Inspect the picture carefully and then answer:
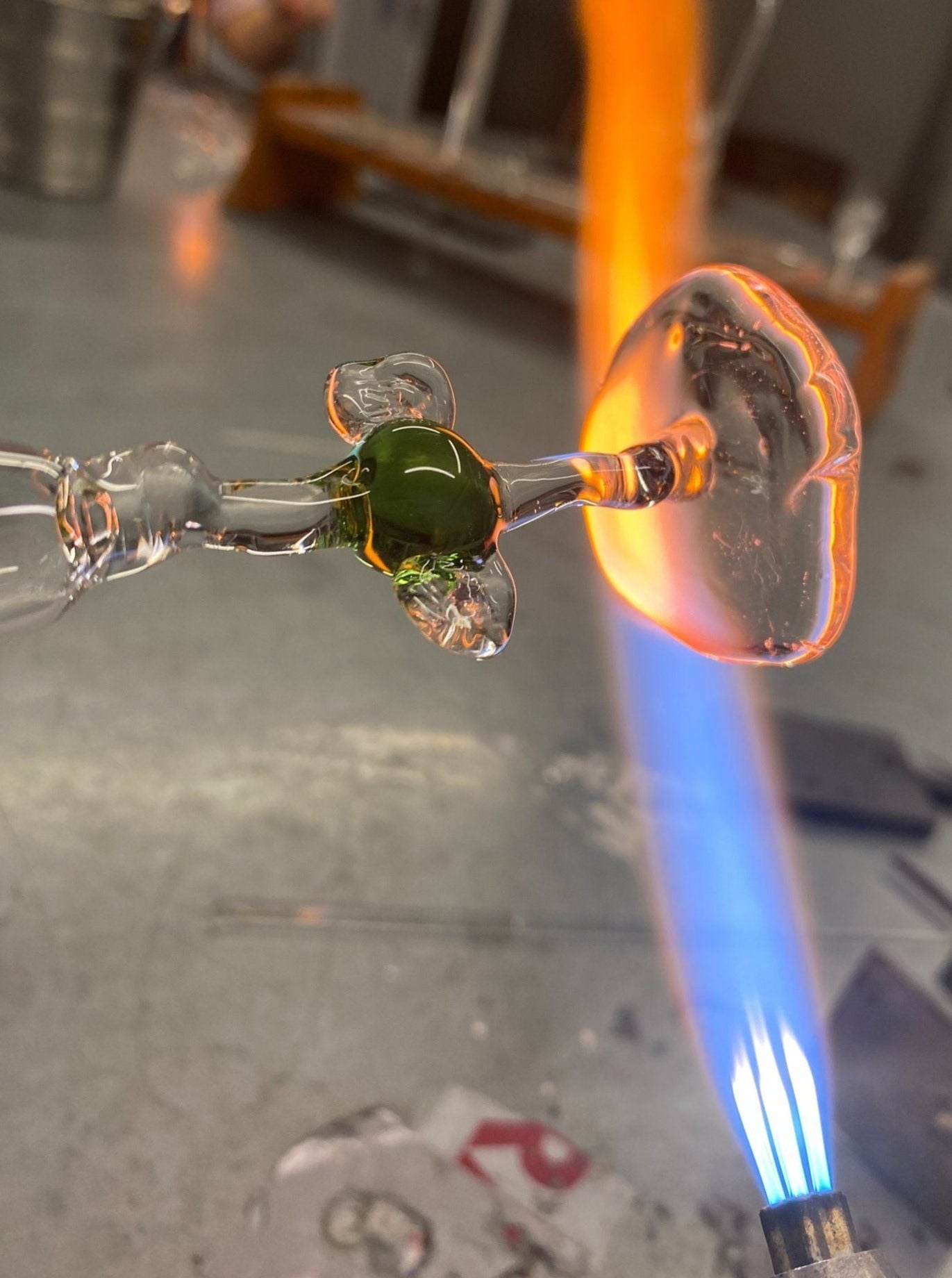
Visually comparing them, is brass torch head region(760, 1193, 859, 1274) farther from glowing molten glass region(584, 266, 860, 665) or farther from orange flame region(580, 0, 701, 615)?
orange flame region(580, 0, 701, 615)

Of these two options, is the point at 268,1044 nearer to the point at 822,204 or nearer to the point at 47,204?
the point at 47,204

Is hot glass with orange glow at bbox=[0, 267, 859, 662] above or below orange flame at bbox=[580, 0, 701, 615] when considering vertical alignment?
above

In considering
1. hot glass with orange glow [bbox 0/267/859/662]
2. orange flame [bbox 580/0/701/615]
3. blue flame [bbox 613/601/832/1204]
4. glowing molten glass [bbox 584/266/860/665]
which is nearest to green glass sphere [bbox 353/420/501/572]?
hot glass with orange glow [bbox 0/267/859/662]

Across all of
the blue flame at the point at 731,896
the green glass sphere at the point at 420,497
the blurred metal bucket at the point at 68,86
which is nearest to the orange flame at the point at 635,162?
the blue flame at the point at 731,896

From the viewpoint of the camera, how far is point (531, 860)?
81 cm

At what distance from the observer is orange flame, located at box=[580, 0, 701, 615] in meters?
1.99

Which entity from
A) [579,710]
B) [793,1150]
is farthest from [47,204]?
[793,1150]

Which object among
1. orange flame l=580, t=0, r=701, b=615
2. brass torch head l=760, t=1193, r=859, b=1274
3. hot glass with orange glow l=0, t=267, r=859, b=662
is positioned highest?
hot glass with orange glow l=0, t=267, r=859, b=662

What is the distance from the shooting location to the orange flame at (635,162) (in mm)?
1993

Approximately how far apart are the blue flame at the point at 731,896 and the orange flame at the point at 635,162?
1.57 feet

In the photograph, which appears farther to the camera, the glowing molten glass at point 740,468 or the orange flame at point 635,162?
the orange flame at point 635,162

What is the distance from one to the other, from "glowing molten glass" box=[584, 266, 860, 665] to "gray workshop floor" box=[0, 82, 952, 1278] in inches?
13.8

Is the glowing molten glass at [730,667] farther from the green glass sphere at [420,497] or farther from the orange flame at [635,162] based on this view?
the orange flame at [635,162]

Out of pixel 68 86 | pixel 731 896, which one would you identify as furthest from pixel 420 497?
pixel 68 86
